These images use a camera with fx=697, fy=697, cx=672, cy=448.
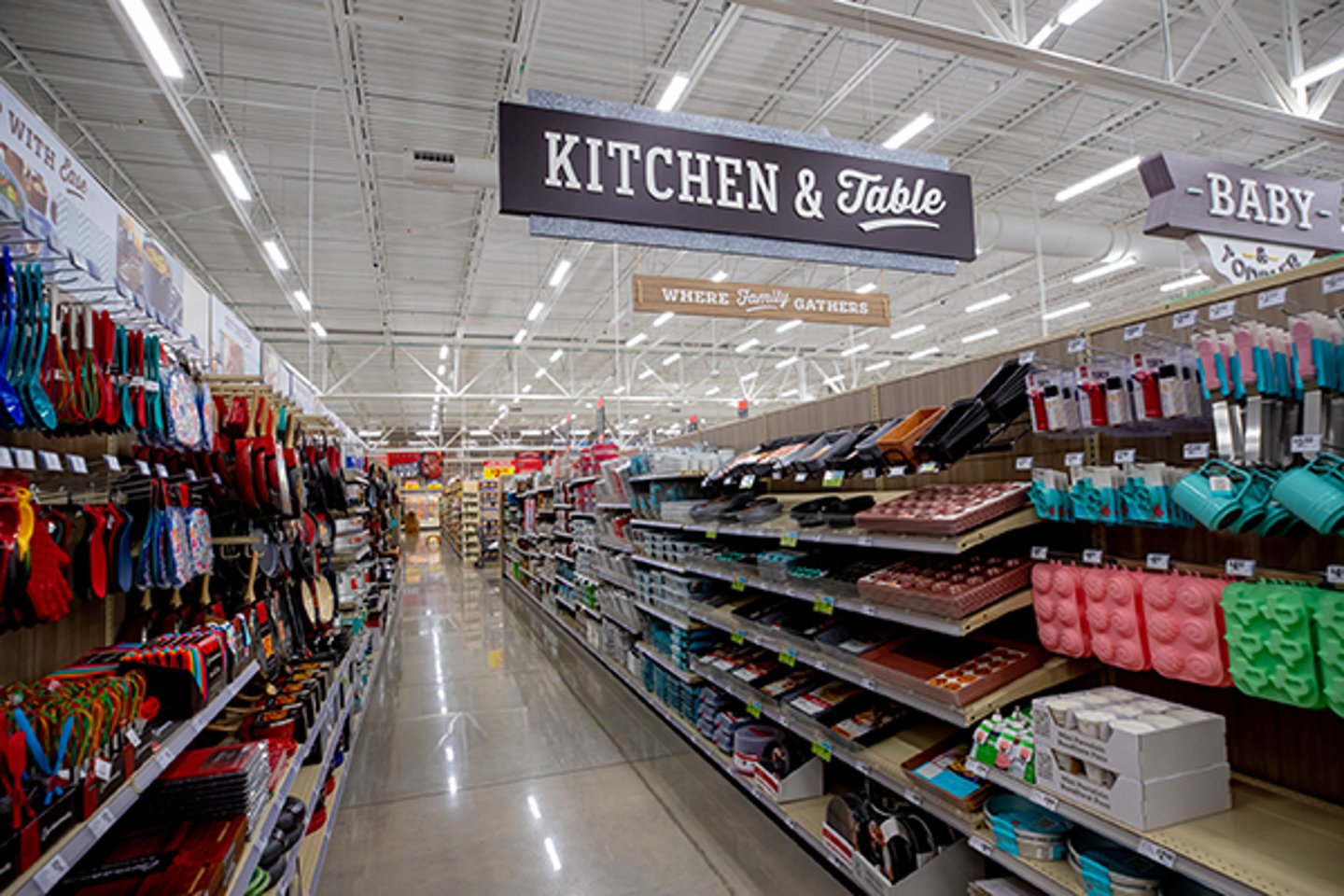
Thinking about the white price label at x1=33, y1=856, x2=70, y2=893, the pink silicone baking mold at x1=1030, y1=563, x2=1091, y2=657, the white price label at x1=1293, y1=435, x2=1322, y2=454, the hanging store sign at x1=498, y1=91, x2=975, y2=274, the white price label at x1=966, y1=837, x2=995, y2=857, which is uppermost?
the hanging store sign at x1=498, y1=91, x2=975, y2=274

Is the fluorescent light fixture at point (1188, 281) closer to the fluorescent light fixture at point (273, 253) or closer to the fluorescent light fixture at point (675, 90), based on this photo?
the fluorescent light fixture at point (675, 90)

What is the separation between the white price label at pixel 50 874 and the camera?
3.76 feet

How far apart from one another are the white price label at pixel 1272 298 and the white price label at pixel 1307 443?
1.68 feet

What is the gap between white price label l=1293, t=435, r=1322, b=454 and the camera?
1547 mm

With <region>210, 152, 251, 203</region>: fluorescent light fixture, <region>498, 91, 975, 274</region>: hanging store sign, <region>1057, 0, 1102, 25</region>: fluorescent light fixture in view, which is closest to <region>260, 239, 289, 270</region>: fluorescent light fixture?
<region>210, 152, 251, 203</region>: fluorescent light fixture

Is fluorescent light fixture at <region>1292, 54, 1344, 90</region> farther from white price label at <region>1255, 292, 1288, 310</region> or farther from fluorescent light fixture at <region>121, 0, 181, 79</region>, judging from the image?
fluorescent light fixture at <region>121, 0, 181, 79</region>

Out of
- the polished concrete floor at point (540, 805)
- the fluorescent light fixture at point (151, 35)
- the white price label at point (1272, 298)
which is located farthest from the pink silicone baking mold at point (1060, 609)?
the fluorescent light fixture at point (151, 35)

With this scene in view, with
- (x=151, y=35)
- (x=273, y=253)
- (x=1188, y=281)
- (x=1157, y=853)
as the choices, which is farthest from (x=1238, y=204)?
(x=1188, y=281)

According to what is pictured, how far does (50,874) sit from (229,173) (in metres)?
7.59

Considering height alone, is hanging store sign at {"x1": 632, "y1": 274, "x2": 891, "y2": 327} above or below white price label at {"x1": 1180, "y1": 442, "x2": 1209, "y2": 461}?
above

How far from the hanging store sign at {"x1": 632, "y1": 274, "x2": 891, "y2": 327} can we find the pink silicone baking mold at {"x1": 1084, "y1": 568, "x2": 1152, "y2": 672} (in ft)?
17.5

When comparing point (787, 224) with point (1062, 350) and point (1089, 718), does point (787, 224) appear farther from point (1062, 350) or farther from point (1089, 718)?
point (1089, 718)

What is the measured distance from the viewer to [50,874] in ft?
3.84

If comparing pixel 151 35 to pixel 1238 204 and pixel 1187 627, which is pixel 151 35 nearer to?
pixel 1187 627
